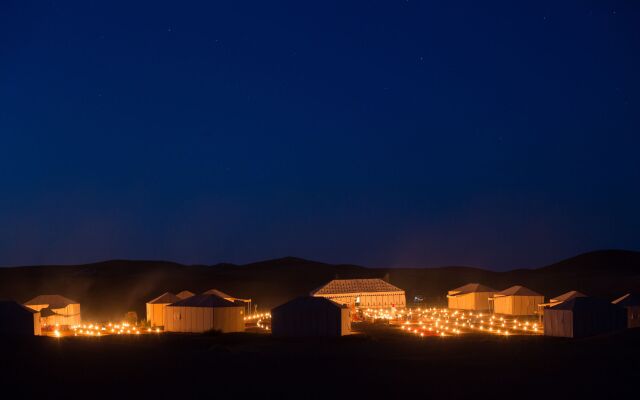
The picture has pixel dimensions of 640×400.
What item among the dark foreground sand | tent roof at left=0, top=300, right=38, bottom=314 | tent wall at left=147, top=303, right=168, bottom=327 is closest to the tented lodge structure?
tent wall at left=147, top=303, right=168, bottom=327

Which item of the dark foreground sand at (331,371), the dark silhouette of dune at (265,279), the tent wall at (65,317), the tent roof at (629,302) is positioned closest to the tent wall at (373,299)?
the dark silhouette of dune at (265,279)

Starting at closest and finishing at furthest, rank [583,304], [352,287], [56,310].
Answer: [583,304]
[56,310]
[352,287]

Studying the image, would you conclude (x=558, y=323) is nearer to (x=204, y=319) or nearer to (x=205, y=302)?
(x=204, y=319)

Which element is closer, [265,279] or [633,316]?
[633,316]

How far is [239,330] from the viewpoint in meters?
38.0

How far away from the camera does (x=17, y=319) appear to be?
36.2m

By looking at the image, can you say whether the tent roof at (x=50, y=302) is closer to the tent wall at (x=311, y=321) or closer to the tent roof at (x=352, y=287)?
the tent roof at (x=352, y=287)

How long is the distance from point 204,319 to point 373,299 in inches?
768

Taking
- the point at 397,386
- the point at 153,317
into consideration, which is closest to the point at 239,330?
the point at 153,317

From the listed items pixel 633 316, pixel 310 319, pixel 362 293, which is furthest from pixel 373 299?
pixel 633 316

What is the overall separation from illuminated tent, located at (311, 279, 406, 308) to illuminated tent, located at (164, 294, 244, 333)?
1332 cm

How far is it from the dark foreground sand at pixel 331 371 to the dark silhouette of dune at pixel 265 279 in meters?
31.1

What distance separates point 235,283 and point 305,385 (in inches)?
3005

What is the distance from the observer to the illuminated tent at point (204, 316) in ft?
122
